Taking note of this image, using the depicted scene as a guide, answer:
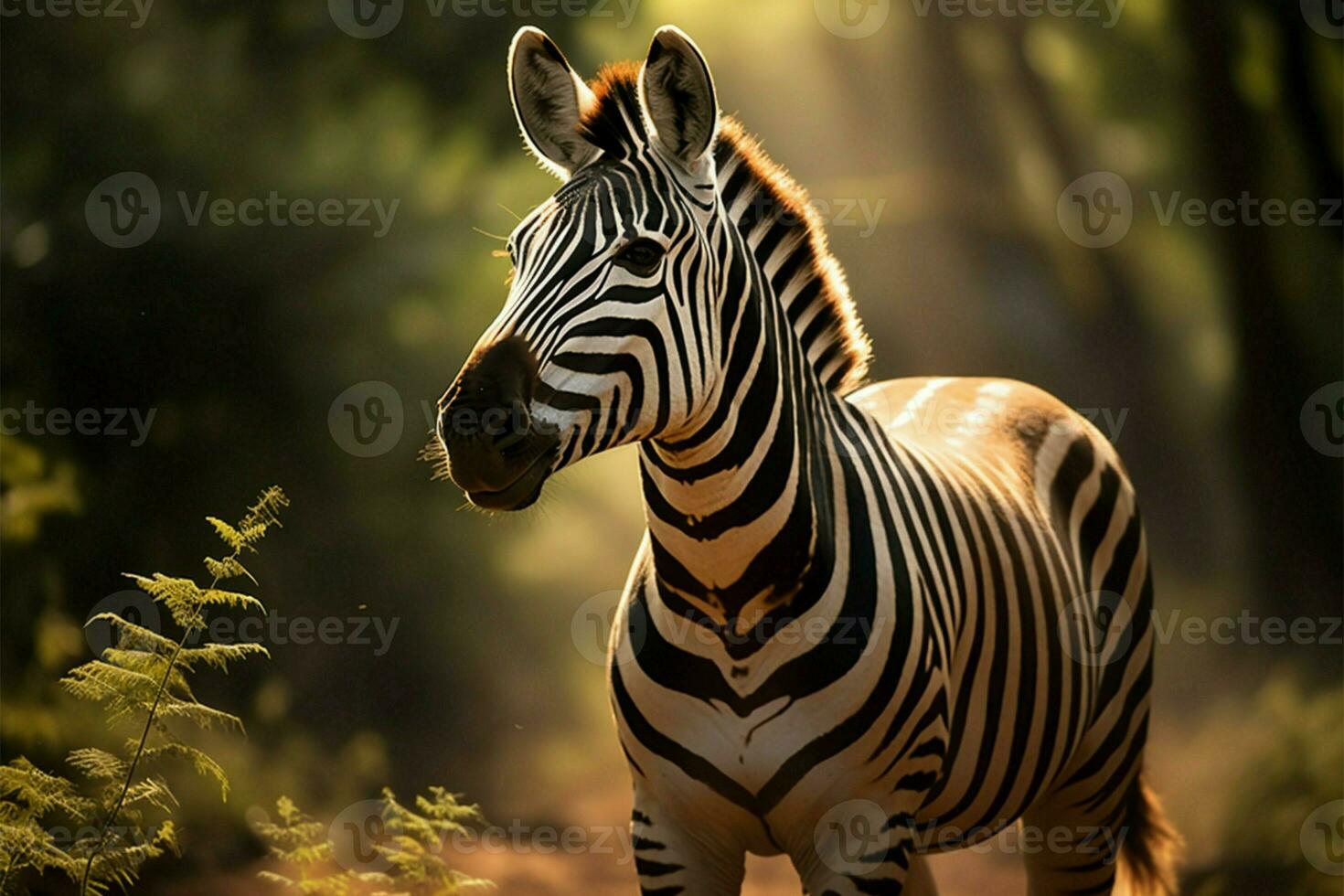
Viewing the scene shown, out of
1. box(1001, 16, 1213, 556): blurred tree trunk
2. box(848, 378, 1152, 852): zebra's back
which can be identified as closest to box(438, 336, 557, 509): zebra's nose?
box(848, 378, 1152, 852): zebra's back

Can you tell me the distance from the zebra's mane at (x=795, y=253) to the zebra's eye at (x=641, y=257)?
1.63ft

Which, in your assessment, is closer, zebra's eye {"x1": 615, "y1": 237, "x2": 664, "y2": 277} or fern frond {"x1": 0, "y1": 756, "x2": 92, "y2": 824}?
zebra's eye {"x1": 615, "y1": 237, "x2": 664, "y2": 277}

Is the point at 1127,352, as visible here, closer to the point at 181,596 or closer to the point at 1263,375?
the point at 1263,375

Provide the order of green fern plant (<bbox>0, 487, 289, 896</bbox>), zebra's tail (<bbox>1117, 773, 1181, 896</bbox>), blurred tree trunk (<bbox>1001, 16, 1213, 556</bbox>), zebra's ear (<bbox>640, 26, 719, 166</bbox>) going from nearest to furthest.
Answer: zebra's ear (<bbox>640, 26, 719, 166</bbox>) → green fern plant (<bbox>0, 487, 289, 896</bbox>) → zebra's tail (<bbox>1117, 773, 1181, 896</bbox>) → blurred tree trunk (<bbox>1001, 16, 1213, 556</bbox>)

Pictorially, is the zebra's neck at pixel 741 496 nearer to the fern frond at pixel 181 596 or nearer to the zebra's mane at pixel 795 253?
the zebra's mane at pixel 795 253

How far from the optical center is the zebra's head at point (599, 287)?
244 cm

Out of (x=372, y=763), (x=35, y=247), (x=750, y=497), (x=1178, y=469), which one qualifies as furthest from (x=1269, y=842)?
(x=35, y=247)

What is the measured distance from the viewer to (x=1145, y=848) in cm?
426

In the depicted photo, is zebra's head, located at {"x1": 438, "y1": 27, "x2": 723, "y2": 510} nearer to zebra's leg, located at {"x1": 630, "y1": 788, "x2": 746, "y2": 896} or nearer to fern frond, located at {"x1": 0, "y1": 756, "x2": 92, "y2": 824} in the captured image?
zebra's leg, located at {"x1": 630, "y1": 788, "x2": 746, "y2": 896}

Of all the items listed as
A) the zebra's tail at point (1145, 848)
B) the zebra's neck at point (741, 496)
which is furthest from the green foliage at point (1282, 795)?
the zebra's neck at point (741, 496)

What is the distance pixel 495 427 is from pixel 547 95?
0.87 meters

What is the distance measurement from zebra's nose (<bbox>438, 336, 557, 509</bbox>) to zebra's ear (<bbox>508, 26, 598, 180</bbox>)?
1.94ft

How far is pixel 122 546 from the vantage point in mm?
5508

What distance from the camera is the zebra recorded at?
2576mm
